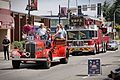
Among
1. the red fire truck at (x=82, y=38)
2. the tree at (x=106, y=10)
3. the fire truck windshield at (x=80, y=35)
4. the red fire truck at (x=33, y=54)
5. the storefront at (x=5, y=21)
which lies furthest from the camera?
the tree at (x=106, y=10)

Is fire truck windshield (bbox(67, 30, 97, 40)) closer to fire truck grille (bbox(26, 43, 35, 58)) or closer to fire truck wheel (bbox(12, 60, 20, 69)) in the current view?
fire truck wheel (bbox(12, 60, 20, 69))

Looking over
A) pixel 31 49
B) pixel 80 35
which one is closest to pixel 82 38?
pixel 80 35

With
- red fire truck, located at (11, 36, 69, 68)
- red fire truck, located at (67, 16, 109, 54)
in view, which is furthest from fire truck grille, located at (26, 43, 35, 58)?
red fire truck, located at (67, 16, 109, 54)

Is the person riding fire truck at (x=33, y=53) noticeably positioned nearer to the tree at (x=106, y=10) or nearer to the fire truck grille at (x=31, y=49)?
the fire truck grille at (x=31, y=49)

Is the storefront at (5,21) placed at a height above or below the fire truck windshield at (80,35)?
above

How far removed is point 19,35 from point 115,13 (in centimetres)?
7356

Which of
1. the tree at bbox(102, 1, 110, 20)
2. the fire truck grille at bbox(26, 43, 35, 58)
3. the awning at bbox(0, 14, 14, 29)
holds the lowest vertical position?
the fire truck grille at bbox(26, 43, 35, 58)

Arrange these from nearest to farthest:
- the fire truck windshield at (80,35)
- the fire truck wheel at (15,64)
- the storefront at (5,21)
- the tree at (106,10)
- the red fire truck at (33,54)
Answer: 1. the red fire truck at (33,54)
2. the fire truck wheel at (15,64)
3. the fire truck windshield at (80,35)
4. the storefront at (5,21)
5. the tree at (106,10)

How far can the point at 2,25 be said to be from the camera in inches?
1527

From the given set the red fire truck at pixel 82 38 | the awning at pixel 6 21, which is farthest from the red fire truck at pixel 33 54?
the awning at pixel 6 21

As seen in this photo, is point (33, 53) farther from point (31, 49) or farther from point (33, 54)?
point (31, 49)

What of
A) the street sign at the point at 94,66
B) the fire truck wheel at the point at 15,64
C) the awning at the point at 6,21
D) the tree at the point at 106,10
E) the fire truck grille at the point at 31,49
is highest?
the tree at the point at 106,10

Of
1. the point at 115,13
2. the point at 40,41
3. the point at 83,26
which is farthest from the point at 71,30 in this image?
the point at 115,13

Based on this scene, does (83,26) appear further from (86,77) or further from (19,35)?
(86,77)
